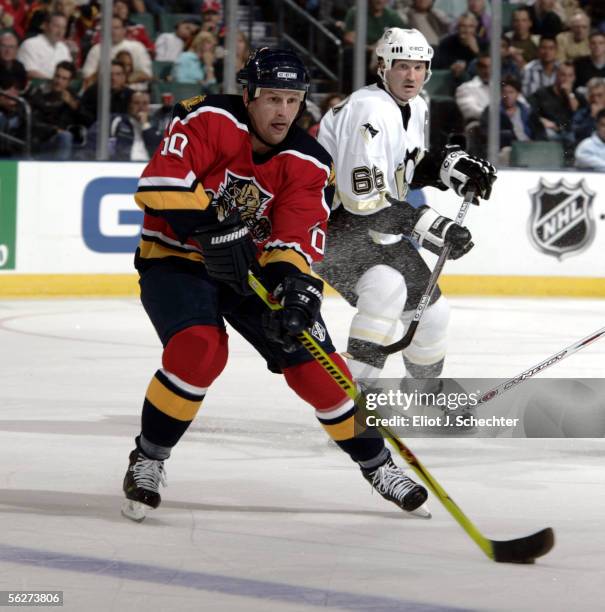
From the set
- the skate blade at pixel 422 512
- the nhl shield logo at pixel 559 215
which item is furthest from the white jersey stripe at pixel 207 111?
the nhl shield logo at pixel 559 215

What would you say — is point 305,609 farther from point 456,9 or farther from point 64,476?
point 456,9

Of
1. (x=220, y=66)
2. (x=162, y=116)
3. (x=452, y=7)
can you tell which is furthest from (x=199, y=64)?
(x=452, y=7)

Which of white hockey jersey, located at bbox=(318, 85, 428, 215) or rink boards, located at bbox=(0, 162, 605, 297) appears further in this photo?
rink boards, located at bbox=(0, 162, 605, 297)

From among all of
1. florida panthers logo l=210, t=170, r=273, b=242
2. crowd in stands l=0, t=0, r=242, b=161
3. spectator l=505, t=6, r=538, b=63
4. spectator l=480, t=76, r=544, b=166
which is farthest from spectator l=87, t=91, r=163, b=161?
florida panthers logo l=210, t=170, r=273, b=242

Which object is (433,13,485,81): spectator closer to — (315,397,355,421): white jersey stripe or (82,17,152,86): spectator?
(82,17,152,86): spectator

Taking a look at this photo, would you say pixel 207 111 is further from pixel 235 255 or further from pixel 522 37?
pixel 522 37

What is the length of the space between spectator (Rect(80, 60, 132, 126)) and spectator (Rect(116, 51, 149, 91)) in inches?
0.9

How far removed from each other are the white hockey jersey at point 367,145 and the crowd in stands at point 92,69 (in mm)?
3710

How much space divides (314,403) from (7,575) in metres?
0.80

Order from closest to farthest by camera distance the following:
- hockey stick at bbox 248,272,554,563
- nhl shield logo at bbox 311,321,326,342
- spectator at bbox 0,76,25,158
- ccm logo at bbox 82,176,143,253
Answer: hockey stick at bbox 248,272,554,563
nhl shield logo at bbox 311,321,326,342
spectator at bbox 0,76,25,158
ccm logo at bbox 82,176,143,253

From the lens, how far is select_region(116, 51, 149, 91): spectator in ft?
25.6

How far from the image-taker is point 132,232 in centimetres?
771

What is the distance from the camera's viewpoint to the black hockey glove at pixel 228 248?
2.93 m

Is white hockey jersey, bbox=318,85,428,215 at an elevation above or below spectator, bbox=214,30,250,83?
above
